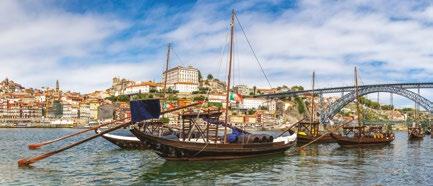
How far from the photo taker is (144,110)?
87.7 ft

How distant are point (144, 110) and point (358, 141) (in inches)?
1259

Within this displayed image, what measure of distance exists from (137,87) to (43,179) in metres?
180

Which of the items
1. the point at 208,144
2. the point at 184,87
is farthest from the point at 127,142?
the point at 184,87

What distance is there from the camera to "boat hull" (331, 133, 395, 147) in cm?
4934

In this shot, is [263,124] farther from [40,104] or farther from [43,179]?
[43,179]

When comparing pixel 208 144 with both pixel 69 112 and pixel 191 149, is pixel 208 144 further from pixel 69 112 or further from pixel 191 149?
pixel 69 112

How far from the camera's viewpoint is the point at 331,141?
193 ft

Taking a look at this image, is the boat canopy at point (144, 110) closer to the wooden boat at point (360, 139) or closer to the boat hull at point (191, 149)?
the boat hull at point (191, 149)

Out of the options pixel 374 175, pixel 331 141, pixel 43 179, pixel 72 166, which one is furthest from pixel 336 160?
pixel 331 141

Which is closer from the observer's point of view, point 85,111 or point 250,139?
point 250,139

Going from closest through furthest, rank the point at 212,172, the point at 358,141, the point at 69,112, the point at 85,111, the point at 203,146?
the point at 212,172, the point at 203,146, the point at 358,141, the point at 69,112, the point at 85,111

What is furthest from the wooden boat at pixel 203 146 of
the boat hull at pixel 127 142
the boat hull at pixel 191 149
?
the boat hull at pixel 127 142

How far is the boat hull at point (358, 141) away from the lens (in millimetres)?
49344

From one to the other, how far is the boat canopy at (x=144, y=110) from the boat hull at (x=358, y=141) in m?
26.8
